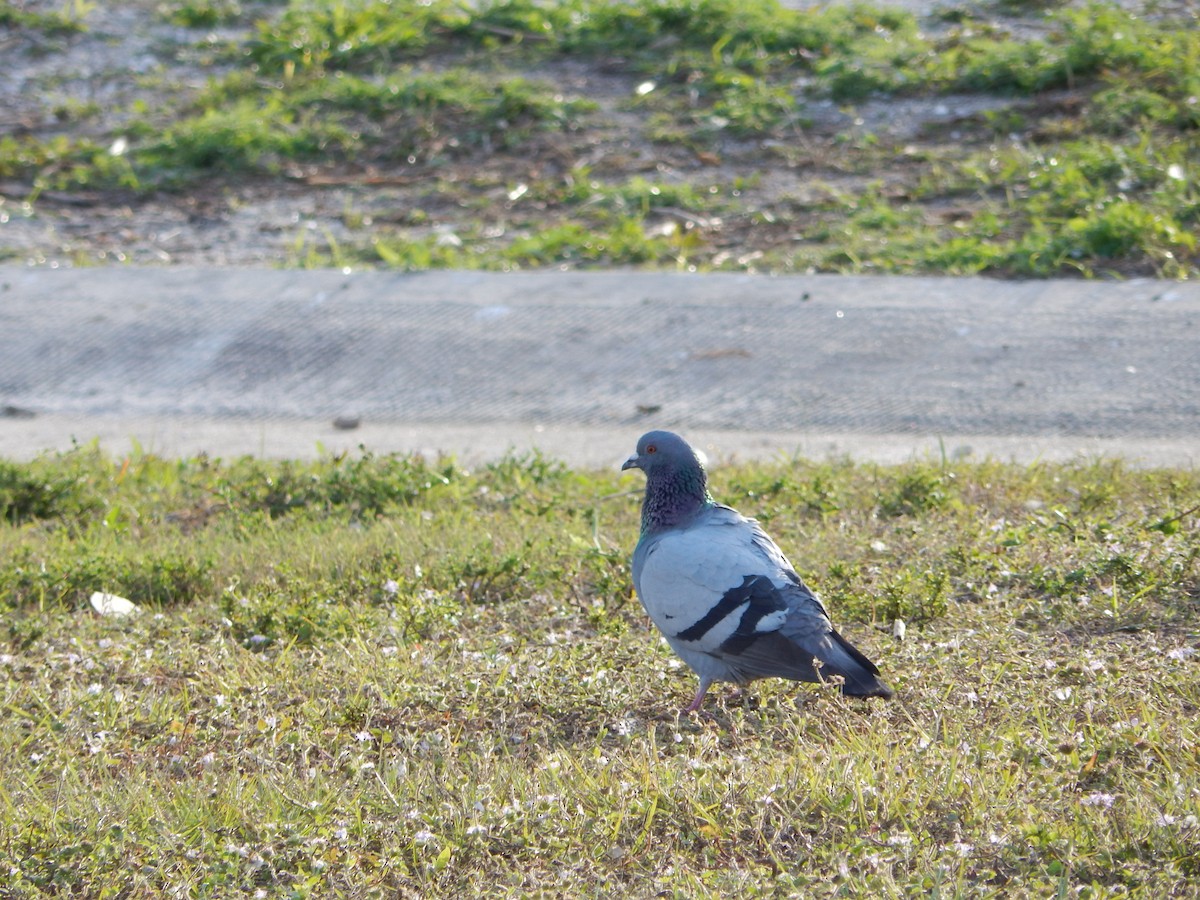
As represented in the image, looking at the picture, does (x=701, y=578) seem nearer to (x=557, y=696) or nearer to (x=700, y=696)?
(x=700, y=696)

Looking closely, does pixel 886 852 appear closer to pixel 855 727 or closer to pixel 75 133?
pixel 855 727

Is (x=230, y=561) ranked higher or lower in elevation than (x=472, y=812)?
lower

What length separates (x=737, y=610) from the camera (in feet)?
11.2

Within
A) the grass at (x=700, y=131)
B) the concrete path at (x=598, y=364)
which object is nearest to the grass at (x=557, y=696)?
the concrete path at (x=598, y=364)

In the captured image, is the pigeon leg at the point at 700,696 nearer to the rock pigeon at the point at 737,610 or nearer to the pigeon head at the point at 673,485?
the rock pigeon at the point at 737,610

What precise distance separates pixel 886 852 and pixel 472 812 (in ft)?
2.91

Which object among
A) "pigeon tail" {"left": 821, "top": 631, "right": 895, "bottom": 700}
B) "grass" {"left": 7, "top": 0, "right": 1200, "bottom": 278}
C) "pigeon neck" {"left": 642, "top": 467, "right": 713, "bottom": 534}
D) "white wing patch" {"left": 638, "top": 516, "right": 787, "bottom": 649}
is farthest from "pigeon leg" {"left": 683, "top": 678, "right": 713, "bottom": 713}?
"grass" {"left": 7, "top": 0, "right": 1200, "bottom": 278}

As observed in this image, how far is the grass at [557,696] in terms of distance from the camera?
281 cm

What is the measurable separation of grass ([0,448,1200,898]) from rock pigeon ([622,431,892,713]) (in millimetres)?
150

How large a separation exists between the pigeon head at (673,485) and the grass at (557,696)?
1.28ft

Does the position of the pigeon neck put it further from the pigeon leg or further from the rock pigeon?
the pigeon leg

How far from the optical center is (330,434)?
627 cm

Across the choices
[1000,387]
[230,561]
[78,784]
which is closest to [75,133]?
[230,561]

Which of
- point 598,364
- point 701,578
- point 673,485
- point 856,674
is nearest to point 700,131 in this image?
point 598,364
